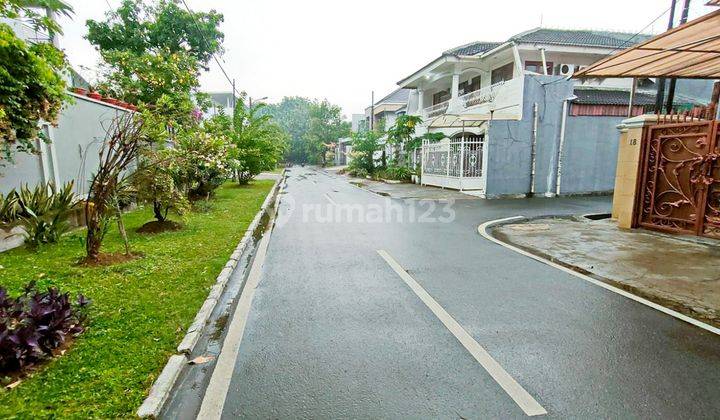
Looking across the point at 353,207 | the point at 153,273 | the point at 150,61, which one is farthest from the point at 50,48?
the point at 150,61

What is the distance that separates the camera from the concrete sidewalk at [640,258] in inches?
188

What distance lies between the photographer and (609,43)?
21.8m

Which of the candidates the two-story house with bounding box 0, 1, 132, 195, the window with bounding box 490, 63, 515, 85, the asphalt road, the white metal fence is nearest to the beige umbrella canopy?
the asphalt road

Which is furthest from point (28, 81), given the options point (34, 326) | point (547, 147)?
point (547, 147)

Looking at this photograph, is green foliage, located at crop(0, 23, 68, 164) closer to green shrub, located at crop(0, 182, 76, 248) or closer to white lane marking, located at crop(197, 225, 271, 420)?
green shrub, located at crop(0, 182, 76, 248)

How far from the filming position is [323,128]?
2406 inches

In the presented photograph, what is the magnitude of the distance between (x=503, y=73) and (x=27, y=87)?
71.0ft

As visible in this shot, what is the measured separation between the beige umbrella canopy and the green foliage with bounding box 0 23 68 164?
8996 mm

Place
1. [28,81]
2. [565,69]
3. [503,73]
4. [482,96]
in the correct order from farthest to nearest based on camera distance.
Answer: [503,73] < [565,69] < [482,96] < [28,81]

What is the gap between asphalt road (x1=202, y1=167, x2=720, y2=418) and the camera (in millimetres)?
2770

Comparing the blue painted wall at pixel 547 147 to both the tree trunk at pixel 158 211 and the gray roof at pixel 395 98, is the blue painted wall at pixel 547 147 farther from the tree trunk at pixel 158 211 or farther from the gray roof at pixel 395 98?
the gray roof at pixel 395 98

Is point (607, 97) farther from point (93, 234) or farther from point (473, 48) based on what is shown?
point (93, 234)

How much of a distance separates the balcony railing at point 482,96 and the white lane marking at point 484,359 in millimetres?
16401

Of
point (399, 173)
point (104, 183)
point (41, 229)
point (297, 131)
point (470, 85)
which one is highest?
point (470, 85)
